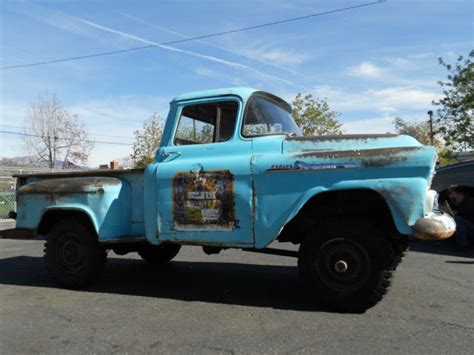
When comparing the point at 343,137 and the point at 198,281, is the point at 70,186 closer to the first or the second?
the point at 198,281

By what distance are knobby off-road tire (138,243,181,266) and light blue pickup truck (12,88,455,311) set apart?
0.94 m

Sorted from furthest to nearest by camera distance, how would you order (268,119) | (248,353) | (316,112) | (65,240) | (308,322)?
(316,112) → (65,240) → (268,119) → (308,322) → (248,353)

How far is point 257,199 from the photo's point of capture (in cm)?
451

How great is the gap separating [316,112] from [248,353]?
22.3 meters

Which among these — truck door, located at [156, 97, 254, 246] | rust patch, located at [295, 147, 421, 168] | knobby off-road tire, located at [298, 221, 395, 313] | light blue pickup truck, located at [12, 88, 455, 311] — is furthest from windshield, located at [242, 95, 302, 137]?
Answer: knobby off-road tire, located at [298, 221, 395, 313]

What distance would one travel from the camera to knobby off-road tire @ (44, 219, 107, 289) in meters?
5.54

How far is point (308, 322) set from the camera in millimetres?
4051

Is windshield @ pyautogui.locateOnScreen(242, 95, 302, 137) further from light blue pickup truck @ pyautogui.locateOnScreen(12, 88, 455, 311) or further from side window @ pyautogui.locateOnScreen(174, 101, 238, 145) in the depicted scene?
side window @ pyautogui.locateOnScreen(174, 101, 238, 145)

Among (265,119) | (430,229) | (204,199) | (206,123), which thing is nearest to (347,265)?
(430,229)

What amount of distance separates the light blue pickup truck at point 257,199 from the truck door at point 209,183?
12 mm

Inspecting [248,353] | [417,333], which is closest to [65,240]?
[248,353]

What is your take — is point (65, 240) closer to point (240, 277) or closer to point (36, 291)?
point (36, 291)

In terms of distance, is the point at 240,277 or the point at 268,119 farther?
the point at 240,277

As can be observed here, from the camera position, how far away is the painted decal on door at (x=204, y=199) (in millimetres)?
4652
